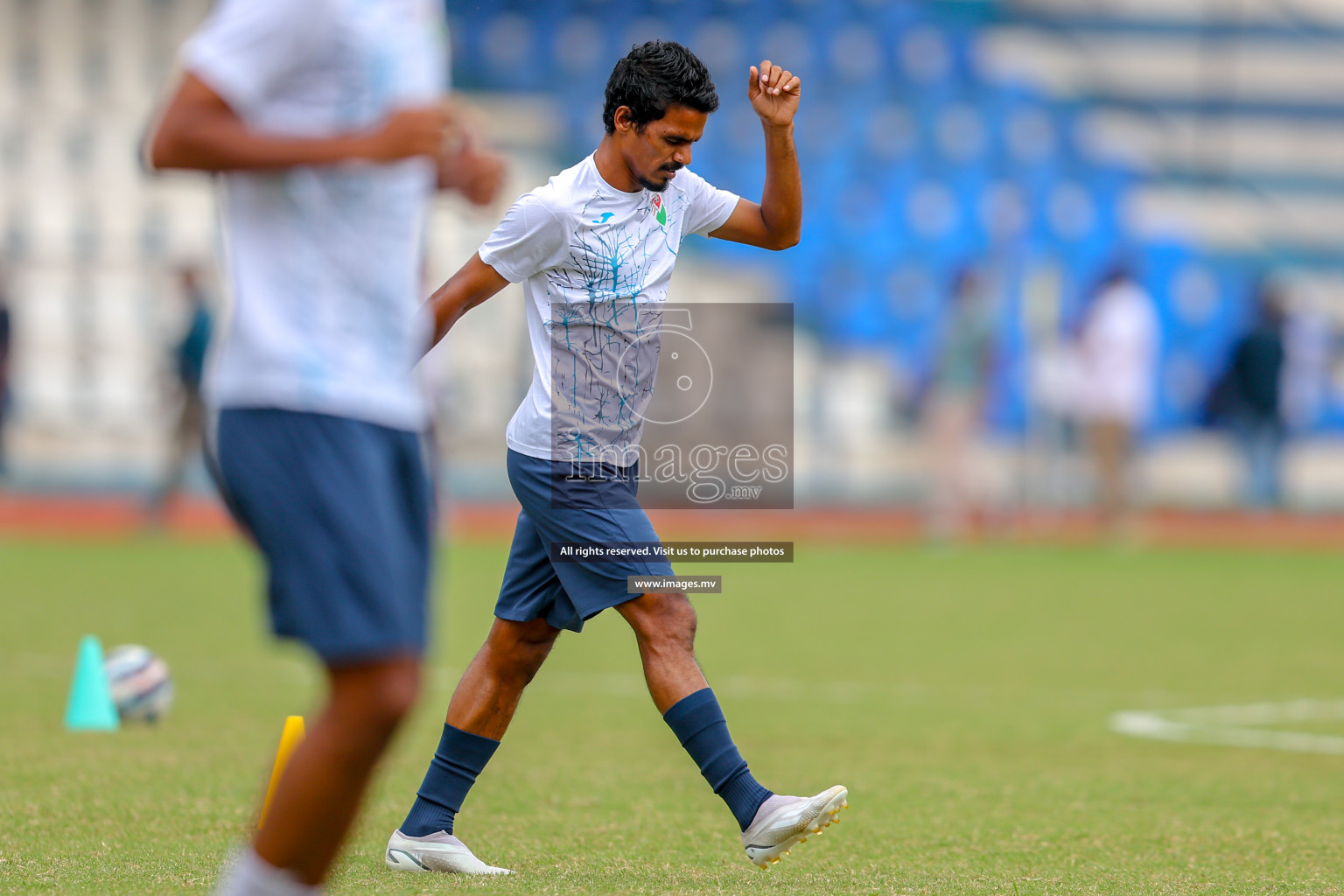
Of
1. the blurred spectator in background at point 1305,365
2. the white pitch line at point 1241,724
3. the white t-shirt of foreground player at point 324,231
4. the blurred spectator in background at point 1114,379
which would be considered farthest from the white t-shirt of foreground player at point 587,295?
the blurred spectator in background at point 1305,365

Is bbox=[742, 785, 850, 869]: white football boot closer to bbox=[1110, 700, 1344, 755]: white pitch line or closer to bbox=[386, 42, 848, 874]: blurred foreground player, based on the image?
bbox=[386, 42, 848, 874]: blurred foreground player

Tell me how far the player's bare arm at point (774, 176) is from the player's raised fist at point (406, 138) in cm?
173

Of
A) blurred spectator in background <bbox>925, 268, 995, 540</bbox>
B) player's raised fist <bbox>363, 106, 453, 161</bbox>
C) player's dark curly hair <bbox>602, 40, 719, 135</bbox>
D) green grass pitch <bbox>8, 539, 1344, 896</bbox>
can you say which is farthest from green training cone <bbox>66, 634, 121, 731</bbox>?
blurred spectator in background <bbox>925, 268, 995, 540</bbox>

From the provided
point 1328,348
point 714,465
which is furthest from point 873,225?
point 714,465

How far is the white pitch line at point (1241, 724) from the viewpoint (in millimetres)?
6734

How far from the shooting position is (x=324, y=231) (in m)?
2.81

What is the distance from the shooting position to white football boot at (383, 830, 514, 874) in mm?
4305

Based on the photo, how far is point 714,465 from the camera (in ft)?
48.0

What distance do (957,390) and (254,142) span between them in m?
15.1

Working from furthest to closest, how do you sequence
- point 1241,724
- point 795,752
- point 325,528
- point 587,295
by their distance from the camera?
point 1241,724 → point 795,752 → point 587,295 → point 325,528

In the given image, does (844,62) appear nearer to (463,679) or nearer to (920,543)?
(920,543)

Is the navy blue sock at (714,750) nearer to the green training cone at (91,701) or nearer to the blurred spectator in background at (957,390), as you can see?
the green training cone at (91,701)

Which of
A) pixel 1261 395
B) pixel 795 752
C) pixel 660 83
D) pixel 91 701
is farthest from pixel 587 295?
pixel 1261 395

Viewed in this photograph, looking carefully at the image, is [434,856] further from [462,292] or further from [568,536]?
[462,292]
